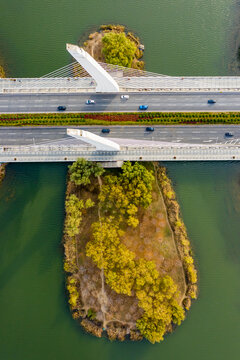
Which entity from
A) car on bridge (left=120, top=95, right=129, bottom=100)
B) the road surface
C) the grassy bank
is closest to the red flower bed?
the grassy bank

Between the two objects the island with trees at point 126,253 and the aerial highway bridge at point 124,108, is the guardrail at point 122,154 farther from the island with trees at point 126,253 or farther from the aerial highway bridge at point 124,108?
the island with trees at point 126,253

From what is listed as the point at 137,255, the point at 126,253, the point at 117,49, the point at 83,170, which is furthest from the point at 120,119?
the point at 137,255

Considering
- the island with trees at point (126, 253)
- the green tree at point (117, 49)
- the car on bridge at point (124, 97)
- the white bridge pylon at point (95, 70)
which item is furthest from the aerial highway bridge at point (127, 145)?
the green tree at point (117, 49)

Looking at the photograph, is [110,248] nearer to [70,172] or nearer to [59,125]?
[70,172]

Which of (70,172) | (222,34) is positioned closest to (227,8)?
(222,34)

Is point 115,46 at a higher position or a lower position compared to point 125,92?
higher

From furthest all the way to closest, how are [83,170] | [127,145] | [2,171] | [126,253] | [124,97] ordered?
[2,171] → [124,97] → [127,145] → [83,170] → [126,253]

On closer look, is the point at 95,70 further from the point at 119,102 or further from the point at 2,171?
the point at 2,171
